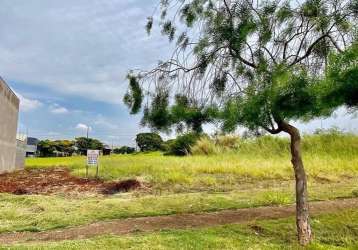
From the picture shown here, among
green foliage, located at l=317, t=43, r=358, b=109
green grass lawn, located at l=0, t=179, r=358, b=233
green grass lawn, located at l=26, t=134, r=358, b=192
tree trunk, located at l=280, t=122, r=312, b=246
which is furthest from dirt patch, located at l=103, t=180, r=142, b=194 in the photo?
green foliage, located at l=317, t=43, r=358, b=109

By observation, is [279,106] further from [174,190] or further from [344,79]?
[174,190]

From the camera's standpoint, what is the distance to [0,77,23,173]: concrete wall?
1800 centimetres

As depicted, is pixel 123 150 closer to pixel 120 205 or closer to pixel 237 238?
pixel 120 205

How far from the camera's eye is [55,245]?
5500 millimetres

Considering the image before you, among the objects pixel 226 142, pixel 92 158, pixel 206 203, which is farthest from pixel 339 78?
pixel 226 142

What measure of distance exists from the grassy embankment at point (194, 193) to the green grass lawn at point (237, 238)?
163 cm

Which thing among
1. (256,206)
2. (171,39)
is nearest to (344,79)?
(171,39)

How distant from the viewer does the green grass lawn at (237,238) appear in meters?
5.47

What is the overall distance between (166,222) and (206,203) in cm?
184

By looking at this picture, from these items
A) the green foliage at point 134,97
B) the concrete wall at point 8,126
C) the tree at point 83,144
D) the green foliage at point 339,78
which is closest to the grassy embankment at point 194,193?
the green foliage at point 134,97

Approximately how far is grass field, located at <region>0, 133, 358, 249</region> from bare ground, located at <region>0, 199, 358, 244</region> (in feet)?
1.15

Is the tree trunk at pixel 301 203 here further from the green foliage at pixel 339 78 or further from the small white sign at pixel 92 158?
the small white sign at pixel 92 158

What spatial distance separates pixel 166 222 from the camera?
7.22m

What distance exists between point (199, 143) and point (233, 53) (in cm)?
1732
